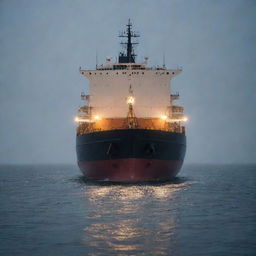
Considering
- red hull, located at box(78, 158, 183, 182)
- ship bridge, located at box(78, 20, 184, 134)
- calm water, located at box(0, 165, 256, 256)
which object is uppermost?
ship bridge, located at box(78, 20, 184, 134)

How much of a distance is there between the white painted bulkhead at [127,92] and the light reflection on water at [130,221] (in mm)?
13276

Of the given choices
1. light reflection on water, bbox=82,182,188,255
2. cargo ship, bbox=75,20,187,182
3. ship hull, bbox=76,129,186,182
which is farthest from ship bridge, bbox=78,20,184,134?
light reflection on water, bbox=82,182,188,255

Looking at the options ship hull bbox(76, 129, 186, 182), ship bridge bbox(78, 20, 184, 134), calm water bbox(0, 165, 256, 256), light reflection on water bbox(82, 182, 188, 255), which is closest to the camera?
calm water bbox(0, 165, 256, 256)

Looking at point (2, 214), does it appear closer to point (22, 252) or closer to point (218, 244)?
point (22, 252)

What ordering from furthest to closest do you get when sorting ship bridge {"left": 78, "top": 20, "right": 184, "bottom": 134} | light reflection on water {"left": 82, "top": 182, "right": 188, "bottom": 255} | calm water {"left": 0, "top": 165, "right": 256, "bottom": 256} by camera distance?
1. ship bridge {"left": 78, "top": 20, "right": 184, "bottom": 134}
2. light reflection on water {"left": 82, "top": 182, "right": 188, "bottom": 255}
3. calm water {"left": 0, "top": 165, "right": 256, "bottom": 256}

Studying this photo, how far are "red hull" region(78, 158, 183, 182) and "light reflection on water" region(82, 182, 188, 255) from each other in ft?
11.9

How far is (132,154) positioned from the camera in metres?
33.6

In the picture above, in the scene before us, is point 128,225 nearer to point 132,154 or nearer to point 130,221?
point 130,221

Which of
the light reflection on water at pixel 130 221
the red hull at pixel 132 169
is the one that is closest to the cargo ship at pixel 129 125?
the red hull at pixel 132 169

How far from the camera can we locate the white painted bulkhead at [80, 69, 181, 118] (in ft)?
138

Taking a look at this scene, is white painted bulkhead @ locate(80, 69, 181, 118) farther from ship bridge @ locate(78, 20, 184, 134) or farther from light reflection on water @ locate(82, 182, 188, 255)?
light reflection on water @ locate(82, 182, 188, 255)

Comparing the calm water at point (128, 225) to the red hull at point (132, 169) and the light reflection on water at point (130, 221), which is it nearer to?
the light reflection on water at point (130, 221)

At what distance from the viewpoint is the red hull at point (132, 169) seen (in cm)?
3391

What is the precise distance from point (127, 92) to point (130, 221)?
24.5 metres
